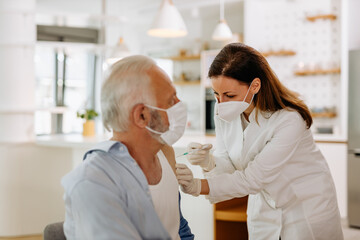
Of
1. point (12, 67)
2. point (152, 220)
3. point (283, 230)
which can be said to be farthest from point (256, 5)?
point (152, 220)

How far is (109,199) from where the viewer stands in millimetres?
1048

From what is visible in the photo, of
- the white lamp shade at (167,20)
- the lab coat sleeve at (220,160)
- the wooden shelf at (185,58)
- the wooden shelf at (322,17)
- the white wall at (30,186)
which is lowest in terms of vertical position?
the white wall at (30,186)

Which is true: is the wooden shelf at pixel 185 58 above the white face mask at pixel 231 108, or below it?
above

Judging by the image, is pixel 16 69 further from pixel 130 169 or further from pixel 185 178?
pixel 130 169

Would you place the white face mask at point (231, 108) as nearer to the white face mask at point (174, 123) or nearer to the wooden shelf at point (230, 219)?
the white face mask at point (174, 123)

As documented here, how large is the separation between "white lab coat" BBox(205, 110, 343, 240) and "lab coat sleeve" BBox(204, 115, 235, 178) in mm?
81

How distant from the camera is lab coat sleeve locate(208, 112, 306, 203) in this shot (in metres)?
1.56

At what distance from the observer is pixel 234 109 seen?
1.64m

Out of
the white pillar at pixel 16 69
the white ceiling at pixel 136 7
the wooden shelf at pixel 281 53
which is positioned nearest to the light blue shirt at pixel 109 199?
the white pillar at pixel 16 69

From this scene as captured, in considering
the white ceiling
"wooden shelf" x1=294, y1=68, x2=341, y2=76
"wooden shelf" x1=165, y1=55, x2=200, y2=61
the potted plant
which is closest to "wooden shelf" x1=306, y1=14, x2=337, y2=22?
"wooden shelf" x1=294, y1=68, x2=341, y2=76

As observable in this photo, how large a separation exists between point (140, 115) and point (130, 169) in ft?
0.55

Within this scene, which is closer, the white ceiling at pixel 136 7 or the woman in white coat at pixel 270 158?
the woman in white coat at pixel 270 158

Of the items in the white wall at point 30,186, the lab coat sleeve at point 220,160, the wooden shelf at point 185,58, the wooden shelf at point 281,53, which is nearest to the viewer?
the lab coat sleeve at point 220,160

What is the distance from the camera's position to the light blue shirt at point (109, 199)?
3.32 ft
